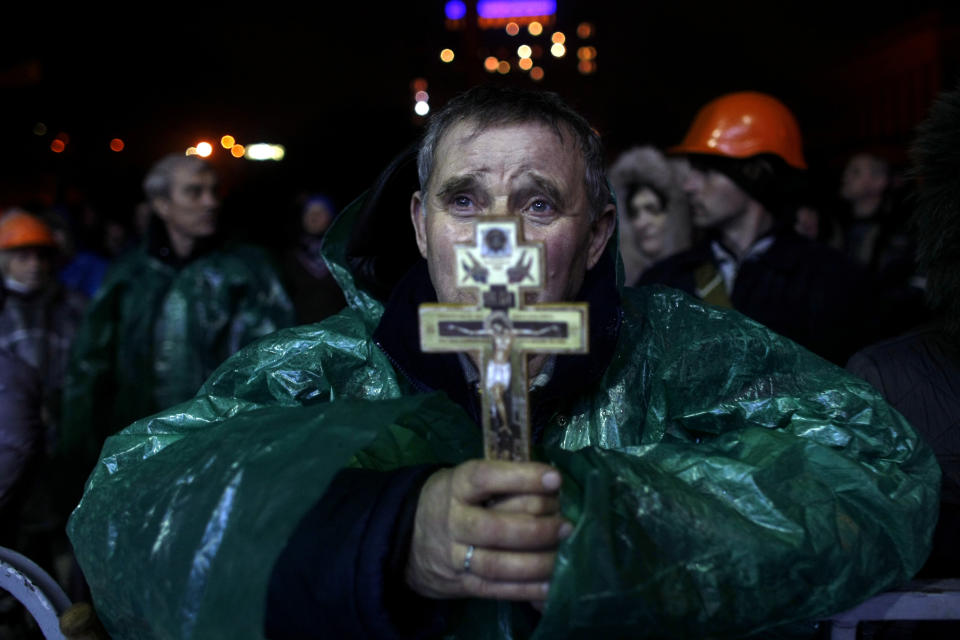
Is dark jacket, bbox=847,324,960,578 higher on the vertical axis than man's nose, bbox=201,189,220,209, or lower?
lower

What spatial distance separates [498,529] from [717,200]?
9.16ft

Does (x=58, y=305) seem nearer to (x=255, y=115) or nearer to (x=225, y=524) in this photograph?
(x=225, y=524)

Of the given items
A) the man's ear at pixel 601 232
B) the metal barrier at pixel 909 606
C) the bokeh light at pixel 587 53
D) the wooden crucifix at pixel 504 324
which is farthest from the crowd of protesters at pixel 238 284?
the bokeh light at pixel 587 53

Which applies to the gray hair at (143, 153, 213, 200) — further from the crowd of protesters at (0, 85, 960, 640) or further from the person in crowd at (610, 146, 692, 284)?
the person in crowd at (610, 146, 692, 284)

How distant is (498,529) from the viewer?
1211mm

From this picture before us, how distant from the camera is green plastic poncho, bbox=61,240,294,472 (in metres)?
4.34

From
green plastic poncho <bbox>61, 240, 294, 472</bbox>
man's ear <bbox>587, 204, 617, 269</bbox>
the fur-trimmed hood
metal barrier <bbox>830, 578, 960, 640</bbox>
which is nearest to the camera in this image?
metal barrier <bbox>830, 578, 960, 640</bbox>

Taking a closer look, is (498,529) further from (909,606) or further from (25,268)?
(25,268)

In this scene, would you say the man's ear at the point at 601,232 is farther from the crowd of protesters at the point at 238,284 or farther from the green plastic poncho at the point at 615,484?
the crowd of protesters at the point at 238,284

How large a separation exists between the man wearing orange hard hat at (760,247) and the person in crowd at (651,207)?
0.71 metres

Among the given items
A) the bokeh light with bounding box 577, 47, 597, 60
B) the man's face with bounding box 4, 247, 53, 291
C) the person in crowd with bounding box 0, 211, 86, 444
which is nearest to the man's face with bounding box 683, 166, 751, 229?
the person in crowd with bounding box 0, 211, 86, 444

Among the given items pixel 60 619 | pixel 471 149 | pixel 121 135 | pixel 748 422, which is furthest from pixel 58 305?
pixel 121 135

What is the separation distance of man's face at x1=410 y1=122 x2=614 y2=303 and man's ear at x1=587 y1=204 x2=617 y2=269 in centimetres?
11

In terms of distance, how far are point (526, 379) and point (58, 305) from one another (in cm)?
433
